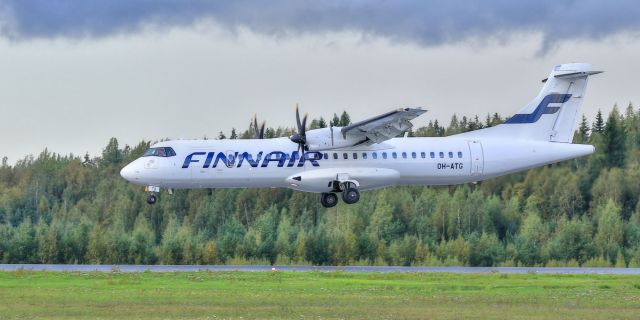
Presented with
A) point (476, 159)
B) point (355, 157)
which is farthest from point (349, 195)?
point (476, 159)

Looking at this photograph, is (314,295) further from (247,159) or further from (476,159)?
(476,159)

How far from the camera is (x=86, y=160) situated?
96875 mm

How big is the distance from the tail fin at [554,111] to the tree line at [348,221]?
10717 mm

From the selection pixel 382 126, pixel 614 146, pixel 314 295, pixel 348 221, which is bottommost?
pixel 314 295

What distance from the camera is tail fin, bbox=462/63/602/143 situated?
54.9 metres

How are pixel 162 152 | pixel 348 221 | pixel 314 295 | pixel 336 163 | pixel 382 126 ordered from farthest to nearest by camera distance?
pixel 348 221, pixel 336 163, pixel 162 152, pixel 382 126, pixel 314 295

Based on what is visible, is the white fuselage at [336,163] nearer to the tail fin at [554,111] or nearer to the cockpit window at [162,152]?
the cockpit window at [162,152]

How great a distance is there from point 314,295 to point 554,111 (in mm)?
21924

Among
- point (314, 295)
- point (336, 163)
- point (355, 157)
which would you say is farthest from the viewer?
point (355, 157)

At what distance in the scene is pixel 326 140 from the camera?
5097 cm

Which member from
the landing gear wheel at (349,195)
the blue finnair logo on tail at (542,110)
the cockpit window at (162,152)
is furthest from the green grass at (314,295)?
the blue finnair logo on tail at (542,110)

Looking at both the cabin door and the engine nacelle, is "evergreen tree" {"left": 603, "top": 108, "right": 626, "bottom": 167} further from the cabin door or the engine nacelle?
the engine nacelle

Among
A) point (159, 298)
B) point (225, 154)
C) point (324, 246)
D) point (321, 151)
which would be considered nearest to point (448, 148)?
point (321, 151)

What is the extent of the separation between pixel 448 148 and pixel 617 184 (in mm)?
22882
